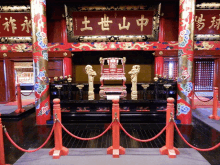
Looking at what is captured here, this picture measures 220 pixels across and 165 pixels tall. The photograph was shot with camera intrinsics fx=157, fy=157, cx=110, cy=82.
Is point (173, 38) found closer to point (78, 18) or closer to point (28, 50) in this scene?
point (78, 18)

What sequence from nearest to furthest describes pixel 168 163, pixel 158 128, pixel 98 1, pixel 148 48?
pixel 168 163
pixel 158 128
pixel 98 1
pixel 148 48

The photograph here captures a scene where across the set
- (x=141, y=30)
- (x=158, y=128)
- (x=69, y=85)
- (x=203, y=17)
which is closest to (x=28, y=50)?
(x=69, y=85)

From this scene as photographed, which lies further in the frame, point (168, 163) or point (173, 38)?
point (173, 38)

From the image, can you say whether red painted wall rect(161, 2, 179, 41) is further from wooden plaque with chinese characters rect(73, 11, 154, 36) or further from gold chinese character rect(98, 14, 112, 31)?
gold chinese character rect(98, 14, 112, 31)

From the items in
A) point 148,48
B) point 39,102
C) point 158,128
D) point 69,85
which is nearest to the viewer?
point 158,128

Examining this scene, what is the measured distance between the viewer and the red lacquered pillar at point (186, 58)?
11.7ft

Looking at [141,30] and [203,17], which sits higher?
[203,17]

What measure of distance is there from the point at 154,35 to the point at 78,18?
8.62ft

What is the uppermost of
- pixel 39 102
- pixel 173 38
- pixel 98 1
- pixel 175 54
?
pixel 98 1

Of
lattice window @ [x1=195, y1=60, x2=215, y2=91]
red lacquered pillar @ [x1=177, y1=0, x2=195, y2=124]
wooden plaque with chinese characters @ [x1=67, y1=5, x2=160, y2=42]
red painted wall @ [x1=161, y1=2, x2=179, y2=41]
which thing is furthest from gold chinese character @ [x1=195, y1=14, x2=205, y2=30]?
red lacquered pillar @ [x1=177, y1=0, x2=195, y2=124]

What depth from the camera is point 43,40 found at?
3.68m

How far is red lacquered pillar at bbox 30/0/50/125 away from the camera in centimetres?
362

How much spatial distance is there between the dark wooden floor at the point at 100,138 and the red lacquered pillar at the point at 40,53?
0.52 m

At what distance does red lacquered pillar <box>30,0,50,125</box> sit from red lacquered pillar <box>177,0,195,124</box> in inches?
127
